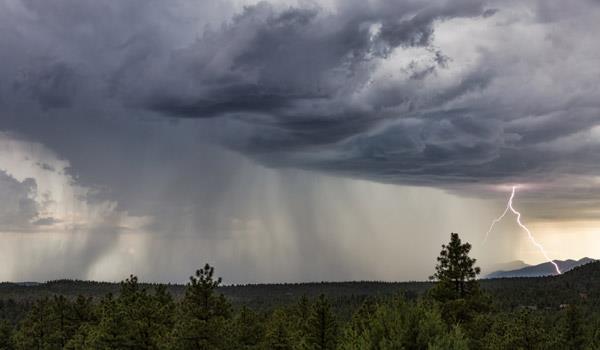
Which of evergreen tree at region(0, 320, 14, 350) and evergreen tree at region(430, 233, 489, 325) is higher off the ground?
evergreen tree at region(430, 233, 489, 325)

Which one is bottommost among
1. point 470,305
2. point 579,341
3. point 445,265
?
point 579,341

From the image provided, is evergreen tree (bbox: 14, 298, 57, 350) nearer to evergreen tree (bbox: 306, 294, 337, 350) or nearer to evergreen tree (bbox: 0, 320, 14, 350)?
evergreen tree (bbox: 0, 320, 14, 350)

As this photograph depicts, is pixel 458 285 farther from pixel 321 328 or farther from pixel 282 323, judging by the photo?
pixel 282 323

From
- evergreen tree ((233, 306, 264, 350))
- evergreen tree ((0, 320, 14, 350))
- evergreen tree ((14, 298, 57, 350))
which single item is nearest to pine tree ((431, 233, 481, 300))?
evergreen tree ((233, 306, 264, 350))

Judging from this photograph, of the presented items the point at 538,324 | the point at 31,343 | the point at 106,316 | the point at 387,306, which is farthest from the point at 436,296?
the point at 31,343

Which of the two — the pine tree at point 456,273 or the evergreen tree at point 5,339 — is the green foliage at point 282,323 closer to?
the pine tree at point 456,273

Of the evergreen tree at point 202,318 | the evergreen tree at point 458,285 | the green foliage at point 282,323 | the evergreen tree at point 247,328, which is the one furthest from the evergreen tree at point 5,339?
the evergreen tree at point 458,285

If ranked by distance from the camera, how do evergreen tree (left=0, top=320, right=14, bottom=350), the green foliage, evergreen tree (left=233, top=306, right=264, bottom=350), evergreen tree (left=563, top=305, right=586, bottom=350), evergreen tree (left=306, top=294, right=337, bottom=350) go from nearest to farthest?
1. the green foliage
2. evergreen tree (left=306, top=294, right=337, bottom=350)
3. evergreen tree (left=233, top=306, right=264, bottom=350)
4. evergreen tree (left=563, top=305, right=586, bottom=350)
5. evergreen tree (left=0, top=320, right=14, bottom=350)

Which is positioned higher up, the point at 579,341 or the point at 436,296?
the point at 436,296

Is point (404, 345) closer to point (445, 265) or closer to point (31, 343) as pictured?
point (445, 265)

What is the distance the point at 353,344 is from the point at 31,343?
149 feet

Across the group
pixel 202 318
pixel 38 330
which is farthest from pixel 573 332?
pixel 38 330

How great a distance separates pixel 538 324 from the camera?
147ft

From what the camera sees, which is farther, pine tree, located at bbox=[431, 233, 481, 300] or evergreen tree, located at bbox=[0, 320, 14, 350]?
evergreen tree, located at bbox=[0, 320, 14, 350]
